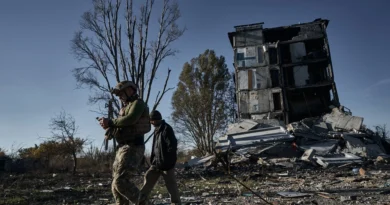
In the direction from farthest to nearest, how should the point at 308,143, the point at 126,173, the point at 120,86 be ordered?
the point at 308,143 → the point at 120,86 → the point at 126,173

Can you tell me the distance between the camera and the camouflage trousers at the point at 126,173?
11.6ft

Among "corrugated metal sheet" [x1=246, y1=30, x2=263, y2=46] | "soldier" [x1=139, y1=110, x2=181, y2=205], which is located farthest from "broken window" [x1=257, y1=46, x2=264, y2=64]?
"soldier" [x1=139, y1=110, x2=181, y2=205]

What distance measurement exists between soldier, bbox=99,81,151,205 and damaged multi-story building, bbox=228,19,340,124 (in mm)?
22789

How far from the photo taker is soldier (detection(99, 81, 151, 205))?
3570 millimetres

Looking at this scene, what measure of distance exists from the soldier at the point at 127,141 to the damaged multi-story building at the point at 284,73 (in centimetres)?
2279

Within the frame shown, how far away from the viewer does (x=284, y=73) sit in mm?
27781

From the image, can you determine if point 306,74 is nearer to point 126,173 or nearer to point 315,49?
point 315,49

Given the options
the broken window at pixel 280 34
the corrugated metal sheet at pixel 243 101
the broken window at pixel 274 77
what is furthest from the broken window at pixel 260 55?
the corrugated metal sheet at pixel 243 101

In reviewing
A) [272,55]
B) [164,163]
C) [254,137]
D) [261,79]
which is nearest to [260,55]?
[272,55]

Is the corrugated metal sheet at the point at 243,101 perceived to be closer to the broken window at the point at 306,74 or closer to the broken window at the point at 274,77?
the broken window at the point at 274,77

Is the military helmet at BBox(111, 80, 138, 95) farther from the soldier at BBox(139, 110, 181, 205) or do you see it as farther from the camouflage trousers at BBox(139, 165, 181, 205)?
the camouflage trousers at BBox(139, 165, 181, 205)

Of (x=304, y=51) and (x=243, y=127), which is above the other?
(x=304, y=51)

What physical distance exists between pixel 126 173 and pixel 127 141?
0.40 m

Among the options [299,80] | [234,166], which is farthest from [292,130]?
[299,80]
